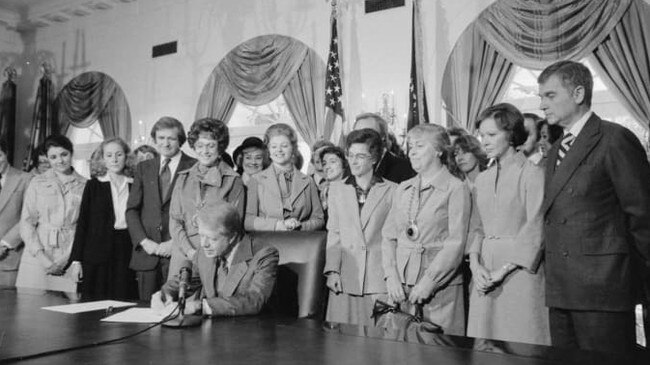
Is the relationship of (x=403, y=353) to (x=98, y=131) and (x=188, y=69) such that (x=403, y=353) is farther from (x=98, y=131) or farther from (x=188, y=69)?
(x=98, y=131)

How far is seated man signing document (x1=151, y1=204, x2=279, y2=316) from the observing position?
2182 mm

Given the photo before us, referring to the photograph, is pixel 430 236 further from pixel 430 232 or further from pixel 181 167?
pixel 181 167

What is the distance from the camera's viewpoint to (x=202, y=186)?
3.51 meters

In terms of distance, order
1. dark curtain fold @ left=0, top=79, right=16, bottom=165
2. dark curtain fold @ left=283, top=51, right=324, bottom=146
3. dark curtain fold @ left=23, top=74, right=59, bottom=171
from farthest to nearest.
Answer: dark curtain fold @ left=0, top=79, right=16, bottom=165
dark curtain fold @ left=23, top=74, right=59, bottom=171
dark curtain fold @ left=283, top=51, right=324, bottom=146

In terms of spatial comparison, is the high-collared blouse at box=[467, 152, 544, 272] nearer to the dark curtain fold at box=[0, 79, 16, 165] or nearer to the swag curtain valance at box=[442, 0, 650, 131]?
the swag curtain valance at box=[442, 0, 650, 131]

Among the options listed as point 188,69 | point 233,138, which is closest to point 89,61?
point 188,69

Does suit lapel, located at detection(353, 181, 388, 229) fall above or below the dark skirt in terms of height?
above

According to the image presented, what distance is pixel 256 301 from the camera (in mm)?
2150

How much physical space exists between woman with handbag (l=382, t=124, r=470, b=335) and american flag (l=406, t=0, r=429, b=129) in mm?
3071

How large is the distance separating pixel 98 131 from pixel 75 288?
611 cm

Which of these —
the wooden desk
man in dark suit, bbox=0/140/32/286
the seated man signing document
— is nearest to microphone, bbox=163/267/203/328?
the wooden desk

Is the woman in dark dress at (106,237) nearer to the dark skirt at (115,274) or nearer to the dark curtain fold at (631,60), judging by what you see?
the dark skirt at (115,274)

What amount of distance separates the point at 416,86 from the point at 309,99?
150cm

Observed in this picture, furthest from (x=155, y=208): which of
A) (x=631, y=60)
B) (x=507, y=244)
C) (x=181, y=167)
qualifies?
(x=631, y=60)
